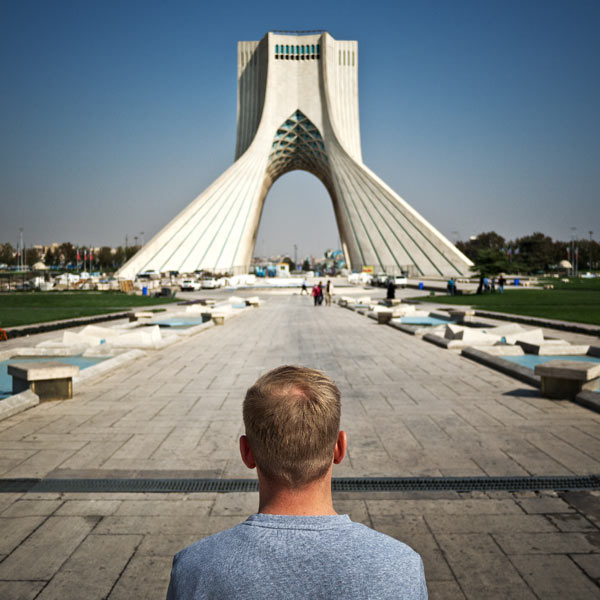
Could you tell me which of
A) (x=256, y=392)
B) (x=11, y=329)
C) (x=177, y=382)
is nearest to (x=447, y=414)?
(x=177, y=382)

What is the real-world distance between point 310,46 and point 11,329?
172 feet

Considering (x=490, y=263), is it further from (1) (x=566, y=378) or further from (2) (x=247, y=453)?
(2) (x=247, y=453)

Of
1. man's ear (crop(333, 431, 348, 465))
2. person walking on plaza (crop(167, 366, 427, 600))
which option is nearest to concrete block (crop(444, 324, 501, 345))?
man's ear (crop(333, 431, 348, 465))

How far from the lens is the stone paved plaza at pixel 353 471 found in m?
2.42

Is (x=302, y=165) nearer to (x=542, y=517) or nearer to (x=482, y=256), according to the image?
(x=482, y=256)

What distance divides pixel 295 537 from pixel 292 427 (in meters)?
0.21

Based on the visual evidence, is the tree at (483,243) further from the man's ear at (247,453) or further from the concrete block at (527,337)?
the man's ear at (247,453)

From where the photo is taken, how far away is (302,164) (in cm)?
6444

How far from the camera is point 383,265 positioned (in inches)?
1937

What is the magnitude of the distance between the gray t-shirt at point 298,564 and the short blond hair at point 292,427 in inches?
4.3

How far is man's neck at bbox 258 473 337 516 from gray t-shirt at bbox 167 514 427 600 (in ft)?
0.23

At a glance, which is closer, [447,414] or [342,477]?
[342,477]

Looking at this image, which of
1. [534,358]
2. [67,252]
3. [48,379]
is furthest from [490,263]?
Answer: [67,252]

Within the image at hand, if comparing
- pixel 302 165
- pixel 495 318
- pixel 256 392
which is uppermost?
pixel 302 165
